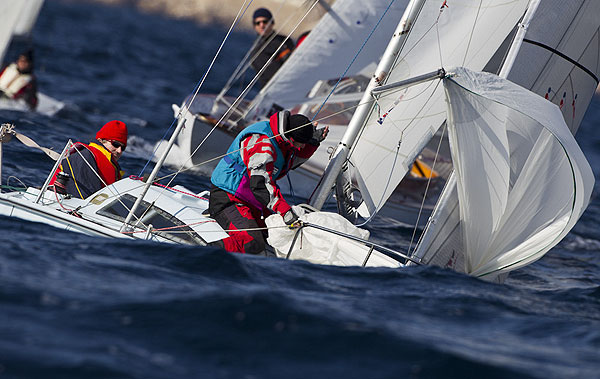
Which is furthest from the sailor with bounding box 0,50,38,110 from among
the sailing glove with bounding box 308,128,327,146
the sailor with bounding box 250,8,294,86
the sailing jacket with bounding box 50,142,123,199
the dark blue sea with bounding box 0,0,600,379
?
the sailing glove with bounding box 308,128,327,146

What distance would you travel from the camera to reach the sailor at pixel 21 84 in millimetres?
11211

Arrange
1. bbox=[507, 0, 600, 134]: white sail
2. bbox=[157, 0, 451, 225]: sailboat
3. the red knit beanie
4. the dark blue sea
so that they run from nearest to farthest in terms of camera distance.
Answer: the dark blue sea, the red knit beanie, bbox=[507, 0, 600, 134]: white sail, bbox=[157, 0, 451, 225]: sailboat

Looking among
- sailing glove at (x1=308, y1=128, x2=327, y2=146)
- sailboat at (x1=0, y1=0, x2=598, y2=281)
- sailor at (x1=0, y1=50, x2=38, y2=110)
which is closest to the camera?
sailboat at (x1=0, y1=0, x2=598, y2=281)

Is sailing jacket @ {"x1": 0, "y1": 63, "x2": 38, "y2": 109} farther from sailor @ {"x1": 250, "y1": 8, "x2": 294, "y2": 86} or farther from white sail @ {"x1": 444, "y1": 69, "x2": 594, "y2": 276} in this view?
white sail @ {"x1": 444, "y1": 69, "x2": 594, "y2": 276}

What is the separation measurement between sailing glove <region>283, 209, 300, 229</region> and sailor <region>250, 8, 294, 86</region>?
18.0ft

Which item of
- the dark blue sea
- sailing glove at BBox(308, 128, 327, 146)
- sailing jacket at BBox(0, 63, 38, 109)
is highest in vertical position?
sailing glove at BBox(308, 128, 327, 146)

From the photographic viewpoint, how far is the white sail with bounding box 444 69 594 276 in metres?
5.07

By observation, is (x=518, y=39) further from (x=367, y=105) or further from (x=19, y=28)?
(x=19, y=28)

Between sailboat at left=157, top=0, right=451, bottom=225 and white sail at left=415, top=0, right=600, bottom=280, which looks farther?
sailboat at left=157, top=0, right=451, bottom=225

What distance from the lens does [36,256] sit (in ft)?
13.9

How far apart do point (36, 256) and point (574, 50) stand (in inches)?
168

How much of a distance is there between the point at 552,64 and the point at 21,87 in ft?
25.0

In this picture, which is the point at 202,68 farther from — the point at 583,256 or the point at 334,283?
the point at 334,283

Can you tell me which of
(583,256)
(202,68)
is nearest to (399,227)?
(583,256)
